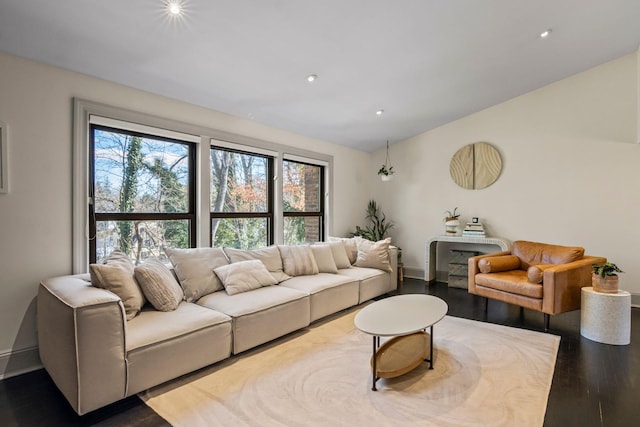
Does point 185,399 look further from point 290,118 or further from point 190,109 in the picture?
point 290,118

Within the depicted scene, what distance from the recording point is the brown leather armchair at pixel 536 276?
3.14 metres

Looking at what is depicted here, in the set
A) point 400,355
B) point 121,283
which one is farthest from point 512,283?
point 121,283

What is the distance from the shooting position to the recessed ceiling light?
2098 mm

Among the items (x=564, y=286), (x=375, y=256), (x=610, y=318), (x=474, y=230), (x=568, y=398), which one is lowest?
(x=568, y=398)

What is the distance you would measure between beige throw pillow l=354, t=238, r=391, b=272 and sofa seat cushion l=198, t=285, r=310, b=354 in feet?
4.97

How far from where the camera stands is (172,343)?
2.18 m

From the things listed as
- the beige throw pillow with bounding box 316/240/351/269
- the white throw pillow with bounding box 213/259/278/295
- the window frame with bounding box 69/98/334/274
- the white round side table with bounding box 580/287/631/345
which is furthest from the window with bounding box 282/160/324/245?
the white round side table with bounding box 580/287/631/345

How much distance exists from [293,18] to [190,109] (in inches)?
62.1

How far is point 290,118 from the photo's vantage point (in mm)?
4207

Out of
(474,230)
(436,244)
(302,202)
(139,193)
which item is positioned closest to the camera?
(139,193)

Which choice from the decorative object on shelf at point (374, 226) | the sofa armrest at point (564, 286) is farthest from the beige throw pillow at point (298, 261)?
the sofa armrest at point (564, 286)

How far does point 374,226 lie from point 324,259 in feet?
7.12

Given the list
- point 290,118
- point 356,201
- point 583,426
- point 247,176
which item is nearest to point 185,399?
point 583,426

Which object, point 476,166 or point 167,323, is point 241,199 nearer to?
point 167,323
